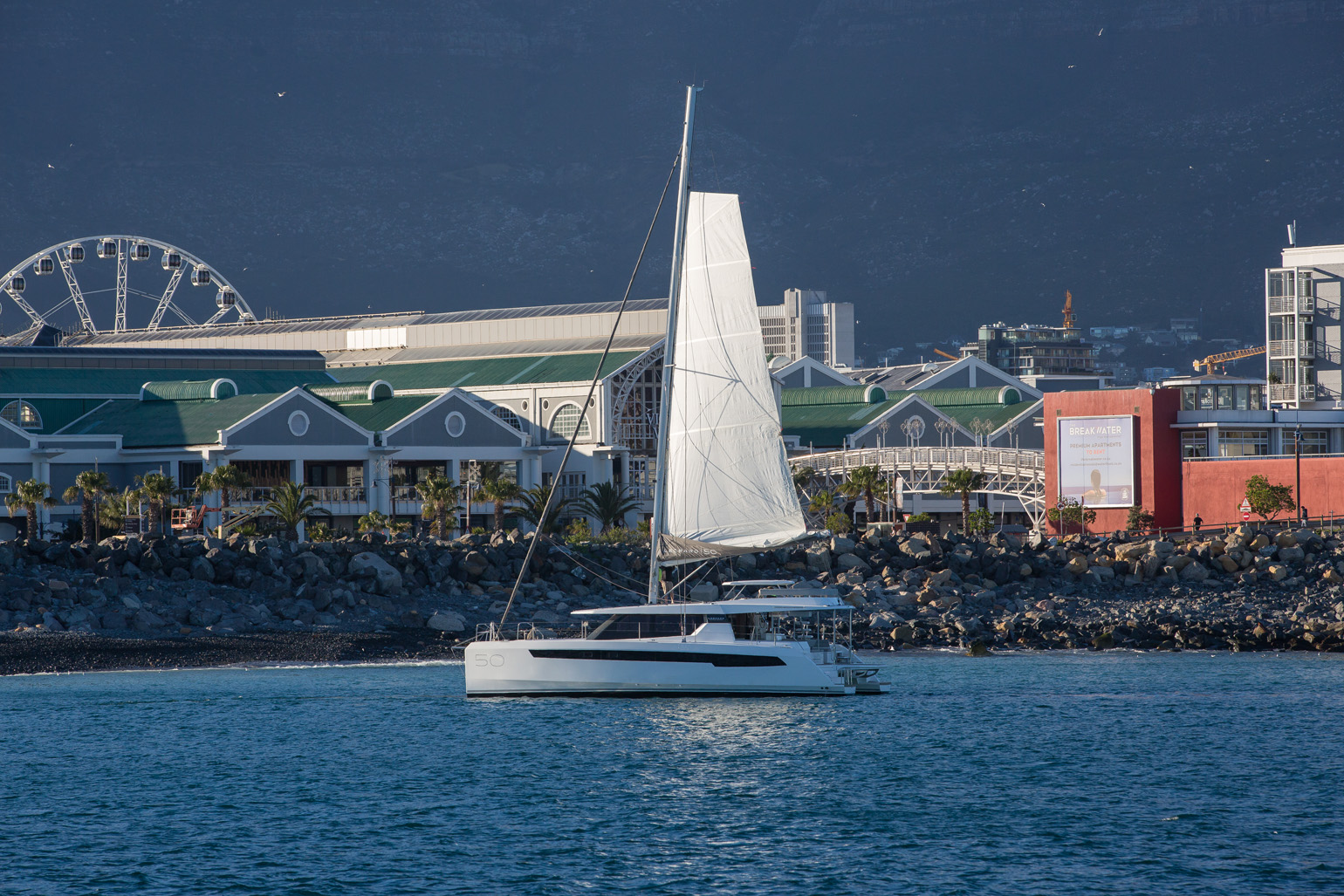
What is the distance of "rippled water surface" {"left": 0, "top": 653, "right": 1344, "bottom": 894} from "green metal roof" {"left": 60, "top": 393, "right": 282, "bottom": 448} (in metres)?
44.6

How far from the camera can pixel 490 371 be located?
437 ft

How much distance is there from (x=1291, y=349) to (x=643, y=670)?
93856 mm

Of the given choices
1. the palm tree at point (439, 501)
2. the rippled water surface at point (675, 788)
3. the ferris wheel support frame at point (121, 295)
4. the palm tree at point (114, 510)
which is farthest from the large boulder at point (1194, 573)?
the ferris wheel support frame at point (121, 295)

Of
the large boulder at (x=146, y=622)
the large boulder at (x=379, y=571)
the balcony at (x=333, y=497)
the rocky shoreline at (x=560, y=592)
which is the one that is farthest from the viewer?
the balcony at (x=333, y=497)

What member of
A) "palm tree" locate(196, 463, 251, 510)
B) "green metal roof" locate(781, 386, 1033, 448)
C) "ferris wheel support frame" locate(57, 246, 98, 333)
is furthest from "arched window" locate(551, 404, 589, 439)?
"ferris wheel support frame" locate(57, 246, 98, 333)

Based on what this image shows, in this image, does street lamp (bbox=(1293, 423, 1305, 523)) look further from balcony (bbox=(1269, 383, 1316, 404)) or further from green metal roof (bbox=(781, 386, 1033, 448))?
green metal roof (bbox=(781, 386, 1033, 448))

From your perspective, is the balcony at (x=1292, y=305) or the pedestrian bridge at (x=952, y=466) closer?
the pedestrian bridge at (x=952, y=466)

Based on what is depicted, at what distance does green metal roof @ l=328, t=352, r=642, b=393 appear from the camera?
12394cm

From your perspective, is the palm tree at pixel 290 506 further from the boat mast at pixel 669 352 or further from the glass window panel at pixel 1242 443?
the glass window panel at pixel 1242 443

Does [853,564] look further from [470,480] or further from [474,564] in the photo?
[470,480]

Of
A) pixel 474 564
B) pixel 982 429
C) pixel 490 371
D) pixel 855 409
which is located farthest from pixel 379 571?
pixel 982 429

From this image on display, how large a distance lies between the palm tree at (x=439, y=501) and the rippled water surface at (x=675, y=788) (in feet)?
129

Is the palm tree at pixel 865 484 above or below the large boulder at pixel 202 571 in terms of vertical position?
above

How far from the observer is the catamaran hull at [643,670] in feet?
172
